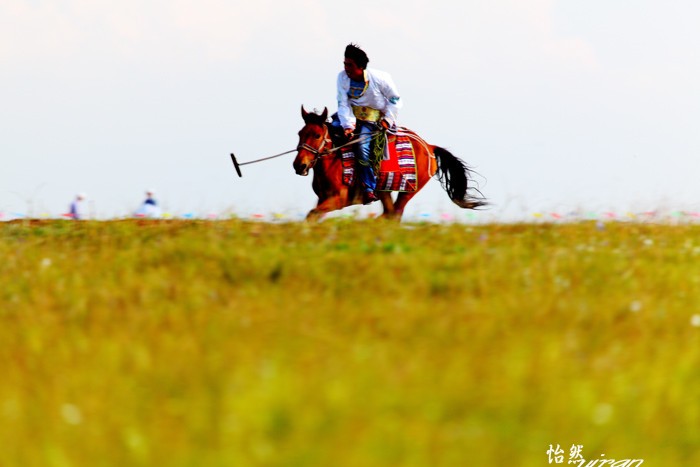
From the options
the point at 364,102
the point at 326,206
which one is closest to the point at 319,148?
the point at 326,206

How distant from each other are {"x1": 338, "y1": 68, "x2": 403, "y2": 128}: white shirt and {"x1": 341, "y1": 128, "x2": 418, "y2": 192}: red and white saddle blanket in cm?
54

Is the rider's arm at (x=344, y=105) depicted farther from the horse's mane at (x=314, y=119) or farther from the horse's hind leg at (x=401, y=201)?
the horse's hind leg at (x=401, y=201)

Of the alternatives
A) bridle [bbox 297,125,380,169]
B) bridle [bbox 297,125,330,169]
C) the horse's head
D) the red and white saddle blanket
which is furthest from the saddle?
the horse's head

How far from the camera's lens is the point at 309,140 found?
12609mm

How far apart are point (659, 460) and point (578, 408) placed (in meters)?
0.42

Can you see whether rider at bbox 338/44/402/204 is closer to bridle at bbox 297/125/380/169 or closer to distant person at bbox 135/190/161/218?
Answer: bridle at bbox 297/125/380/169

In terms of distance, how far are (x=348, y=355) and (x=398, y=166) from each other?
9183 millimetres

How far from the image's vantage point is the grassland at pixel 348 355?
12.7 feet

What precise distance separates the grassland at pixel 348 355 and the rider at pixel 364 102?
4.43 meters

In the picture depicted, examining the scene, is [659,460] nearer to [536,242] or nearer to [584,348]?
[584,348]

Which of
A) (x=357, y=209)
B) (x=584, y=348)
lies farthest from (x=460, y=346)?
(x=357, y=209)

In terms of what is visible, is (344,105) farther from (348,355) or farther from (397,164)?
(348,355)

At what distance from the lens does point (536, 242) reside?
368 inches

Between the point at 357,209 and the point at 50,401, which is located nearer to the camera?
the point at 50,401
